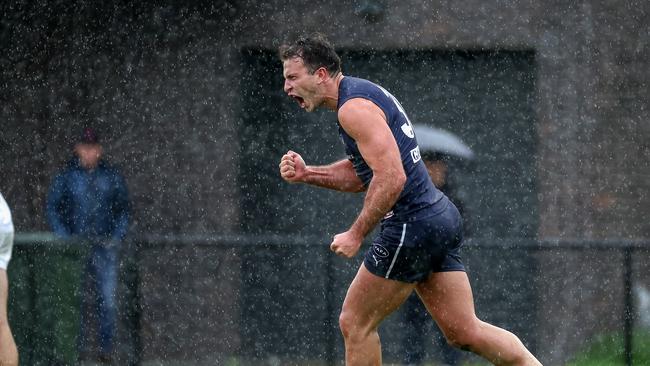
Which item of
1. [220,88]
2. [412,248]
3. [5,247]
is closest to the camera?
[412,248]

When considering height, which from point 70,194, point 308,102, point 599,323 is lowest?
point 599,323

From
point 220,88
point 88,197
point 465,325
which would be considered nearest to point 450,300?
point 465,325

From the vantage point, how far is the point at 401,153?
7031mm

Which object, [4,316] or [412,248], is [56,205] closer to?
[4,316]

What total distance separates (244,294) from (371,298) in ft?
11.9

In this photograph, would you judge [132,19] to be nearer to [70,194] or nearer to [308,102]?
[70,194]

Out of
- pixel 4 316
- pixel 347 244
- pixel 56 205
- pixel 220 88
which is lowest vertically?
pixel 56 205

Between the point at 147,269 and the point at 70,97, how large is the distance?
3.15 metres

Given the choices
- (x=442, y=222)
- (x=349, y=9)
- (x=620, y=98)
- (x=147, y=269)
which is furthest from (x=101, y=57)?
(x=442, y=222)

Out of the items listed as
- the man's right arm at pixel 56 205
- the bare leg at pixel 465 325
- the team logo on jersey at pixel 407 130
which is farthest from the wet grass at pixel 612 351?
the man's right arm at pixel 56 205

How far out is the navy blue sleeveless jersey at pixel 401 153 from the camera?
22.8 ft

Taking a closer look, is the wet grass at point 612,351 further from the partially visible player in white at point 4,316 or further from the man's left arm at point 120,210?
the partially visible player in white at point 4,316

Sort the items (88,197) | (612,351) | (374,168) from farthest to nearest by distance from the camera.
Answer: (88,197) < (612,351) < (374,168)

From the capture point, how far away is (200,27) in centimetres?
1224
